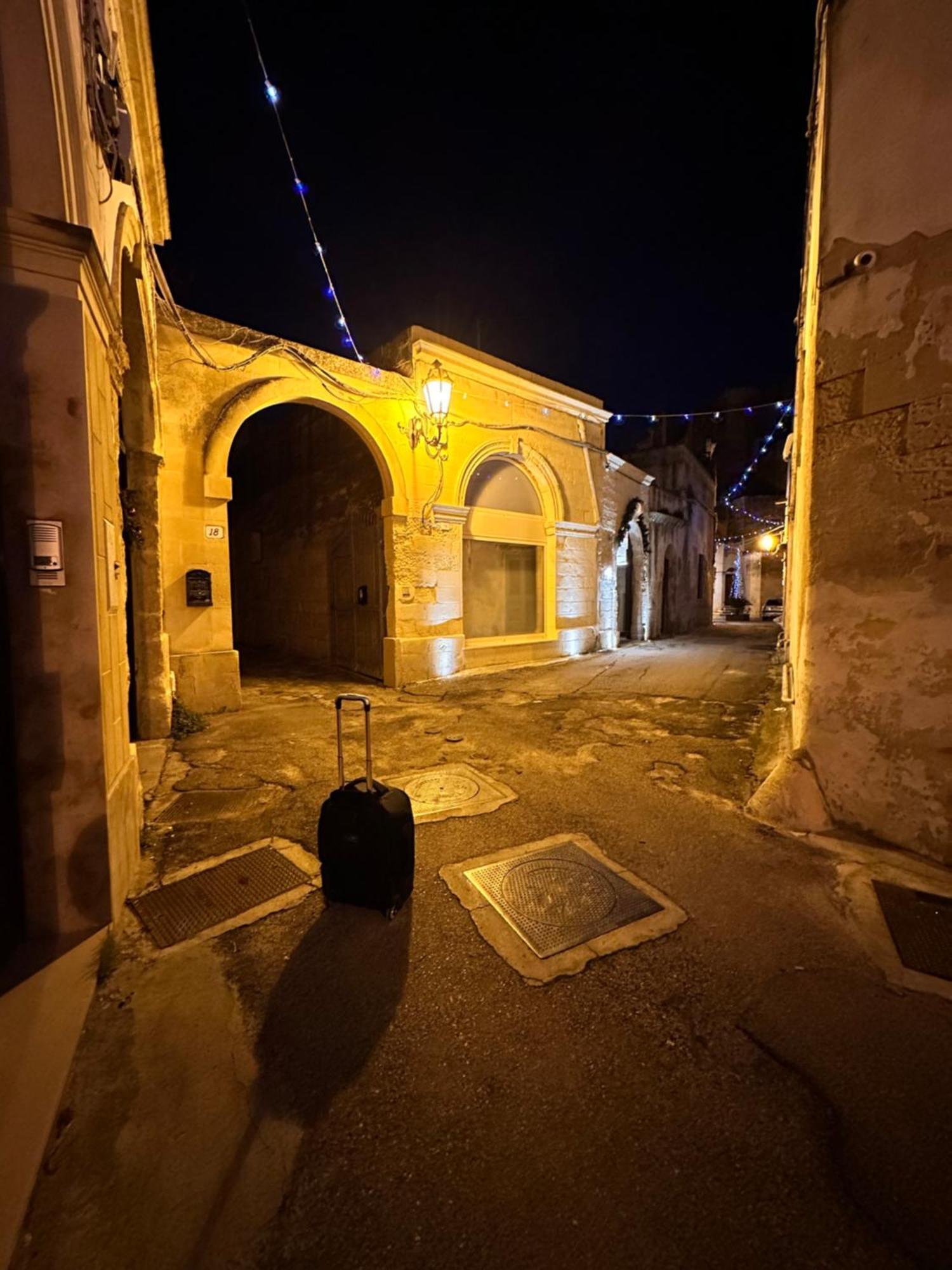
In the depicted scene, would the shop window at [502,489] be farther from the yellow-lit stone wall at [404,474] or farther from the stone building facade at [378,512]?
the yellow-lit stone wall at [404,474]

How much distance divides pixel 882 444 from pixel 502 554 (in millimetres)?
8252

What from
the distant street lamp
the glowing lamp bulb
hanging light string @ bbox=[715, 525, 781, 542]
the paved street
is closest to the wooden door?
the distant street lamp

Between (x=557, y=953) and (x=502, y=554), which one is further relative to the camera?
(x=502, y=554)

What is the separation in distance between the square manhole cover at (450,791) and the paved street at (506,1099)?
701 millimetres

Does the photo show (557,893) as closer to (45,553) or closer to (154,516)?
(45,553)

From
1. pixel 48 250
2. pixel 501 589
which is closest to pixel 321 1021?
pixel 48 250

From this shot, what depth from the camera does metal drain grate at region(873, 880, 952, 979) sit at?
2.44m

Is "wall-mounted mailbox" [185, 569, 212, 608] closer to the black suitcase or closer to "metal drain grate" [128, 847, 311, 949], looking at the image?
"metal drain grate" [128, 847, 311, 949]

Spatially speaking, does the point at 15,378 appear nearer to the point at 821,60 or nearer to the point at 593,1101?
the point at 593,1101

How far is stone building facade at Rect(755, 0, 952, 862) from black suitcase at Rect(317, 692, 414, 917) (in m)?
2.81

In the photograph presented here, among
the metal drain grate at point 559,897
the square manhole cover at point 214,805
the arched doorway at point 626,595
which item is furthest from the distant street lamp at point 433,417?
the arched doorway at point 626,595

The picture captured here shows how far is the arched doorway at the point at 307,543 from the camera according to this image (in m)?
10.3

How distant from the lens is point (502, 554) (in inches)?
447

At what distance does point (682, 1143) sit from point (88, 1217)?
176 cm
